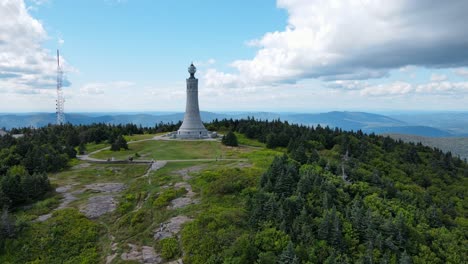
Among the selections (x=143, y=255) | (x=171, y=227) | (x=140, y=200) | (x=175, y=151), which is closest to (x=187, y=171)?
(x=140, y=200)

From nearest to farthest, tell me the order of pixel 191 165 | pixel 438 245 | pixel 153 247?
1. pixel 153 247
2. pixel 438 245
3. pixel 191 165

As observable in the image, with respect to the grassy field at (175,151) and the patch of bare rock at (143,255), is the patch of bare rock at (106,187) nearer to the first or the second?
the grassy field at (175,151)

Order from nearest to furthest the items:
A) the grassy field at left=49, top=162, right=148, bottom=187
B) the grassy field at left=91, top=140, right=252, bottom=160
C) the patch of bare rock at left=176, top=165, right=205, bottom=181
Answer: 1. the patch of bare rock at left=176, top=165, right=205, bottom=181
2. the grassy field at left=49, top=162, right=148, bottom=187
3. the grassy field at left=91, top=140, right=252, bottom=160

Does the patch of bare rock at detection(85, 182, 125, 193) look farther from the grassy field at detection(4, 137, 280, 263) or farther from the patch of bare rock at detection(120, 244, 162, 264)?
the patch of bare rock at detection(120, 244, 162, 264)

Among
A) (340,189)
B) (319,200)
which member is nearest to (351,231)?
(319,200)

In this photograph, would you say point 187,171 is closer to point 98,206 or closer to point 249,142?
point 98,206

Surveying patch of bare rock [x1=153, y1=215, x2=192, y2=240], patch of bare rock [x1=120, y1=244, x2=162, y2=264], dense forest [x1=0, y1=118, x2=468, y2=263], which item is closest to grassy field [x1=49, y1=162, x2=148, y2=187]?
dense forest [x1=0, y1=118, x2=468, y2=263]

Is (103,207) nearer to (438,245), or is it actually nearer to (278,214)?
(278,214)

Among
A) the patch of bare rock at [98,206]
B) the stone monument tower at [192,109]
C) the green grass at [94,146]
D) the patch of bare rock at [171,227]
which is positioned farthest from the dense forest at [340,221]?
the green grass at [94,146]
